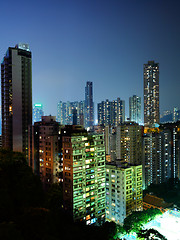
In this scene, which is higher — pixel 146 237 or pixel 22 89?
pixel 22 89

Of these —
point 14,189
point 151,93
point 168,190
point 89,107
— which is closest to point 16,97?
point 14,189

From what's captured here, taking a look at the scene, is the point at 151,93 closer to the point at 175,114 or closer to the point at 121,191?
the point at 175,114

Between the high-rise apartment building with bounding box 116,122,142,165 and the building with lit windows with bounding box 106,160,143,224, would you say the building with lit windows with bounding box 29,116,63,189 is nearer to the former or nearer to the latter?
the building with lit windows with bounding box 106,160,143,224

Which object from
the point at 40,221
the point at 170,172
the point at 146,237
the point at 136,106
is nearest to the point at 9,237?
the point at 40,221

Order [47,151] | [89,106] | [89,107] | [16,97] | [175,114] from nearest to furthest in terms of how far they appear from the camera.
Result: [47,151], [16,97], [175,114], [89,107], [89,106]

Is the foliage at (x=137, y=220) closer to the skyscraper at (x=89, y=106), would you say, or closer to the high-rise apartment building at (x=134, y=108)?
the high-rise apartment building at (x=134, y=108)

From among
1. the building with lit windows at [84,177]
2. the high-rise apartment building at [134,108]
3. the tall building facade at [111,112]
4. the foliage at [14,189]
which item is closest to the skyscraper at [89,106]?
the tall building facade at [111,112]

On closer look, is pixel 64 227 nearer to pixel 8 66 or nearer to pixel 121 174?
pixel 121 174
